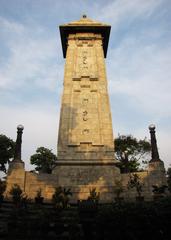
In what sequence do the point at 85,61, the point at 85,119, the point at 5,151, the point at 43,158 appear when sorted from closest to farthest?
1. the point at 85,119
2. the point at 85,61
3. the point at 5,151
4. the point at 43,158

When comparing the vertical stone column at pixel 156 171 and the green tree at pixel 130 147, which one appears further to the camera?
the green tree at pixel 130 147

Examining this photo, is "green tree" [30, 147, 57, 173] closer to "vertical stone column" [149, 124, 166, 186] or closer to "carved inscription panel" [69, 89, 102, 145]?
"carved inscription panel" [69, 89, 102, 145]

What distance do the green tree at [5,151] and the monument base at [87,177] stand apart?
24.5 m

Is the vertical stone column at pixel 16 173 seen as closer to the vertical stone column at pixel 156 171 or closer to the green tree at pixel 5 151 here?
the vertical stone column at pixel 156 171

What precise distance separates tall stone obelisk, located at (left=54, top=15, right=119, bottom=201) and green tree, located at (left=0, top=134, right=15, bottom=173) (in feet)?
71.3

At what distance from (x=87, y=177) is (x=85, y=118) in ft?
14.3

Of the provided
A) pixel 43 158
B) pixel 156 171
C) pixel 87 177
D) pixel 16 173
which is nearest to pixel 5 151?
pixel 43 158

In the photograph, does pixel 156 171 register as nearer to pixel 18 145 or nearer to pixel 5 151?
pixel 18 145

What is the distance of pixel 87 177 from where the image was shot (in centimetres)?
1797

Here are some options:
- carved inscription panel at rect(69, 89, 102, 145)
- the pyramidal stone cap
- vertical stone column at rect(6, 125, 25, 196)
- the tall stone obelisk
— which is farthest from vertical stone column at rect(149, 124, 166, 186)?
the pyramidal stone cap

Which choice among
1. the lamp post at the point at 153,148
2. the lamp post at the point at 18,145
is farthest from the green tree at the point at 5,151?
the lamp post at the point at 153,148

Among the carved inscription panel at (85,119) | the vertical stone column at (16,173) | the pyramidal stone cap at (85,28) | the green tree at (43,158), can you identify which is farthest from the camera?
the green tree at (43,158)

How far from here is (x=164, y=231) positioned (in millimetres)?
7562

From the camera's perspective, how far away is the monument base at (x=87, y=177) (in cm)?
1736
